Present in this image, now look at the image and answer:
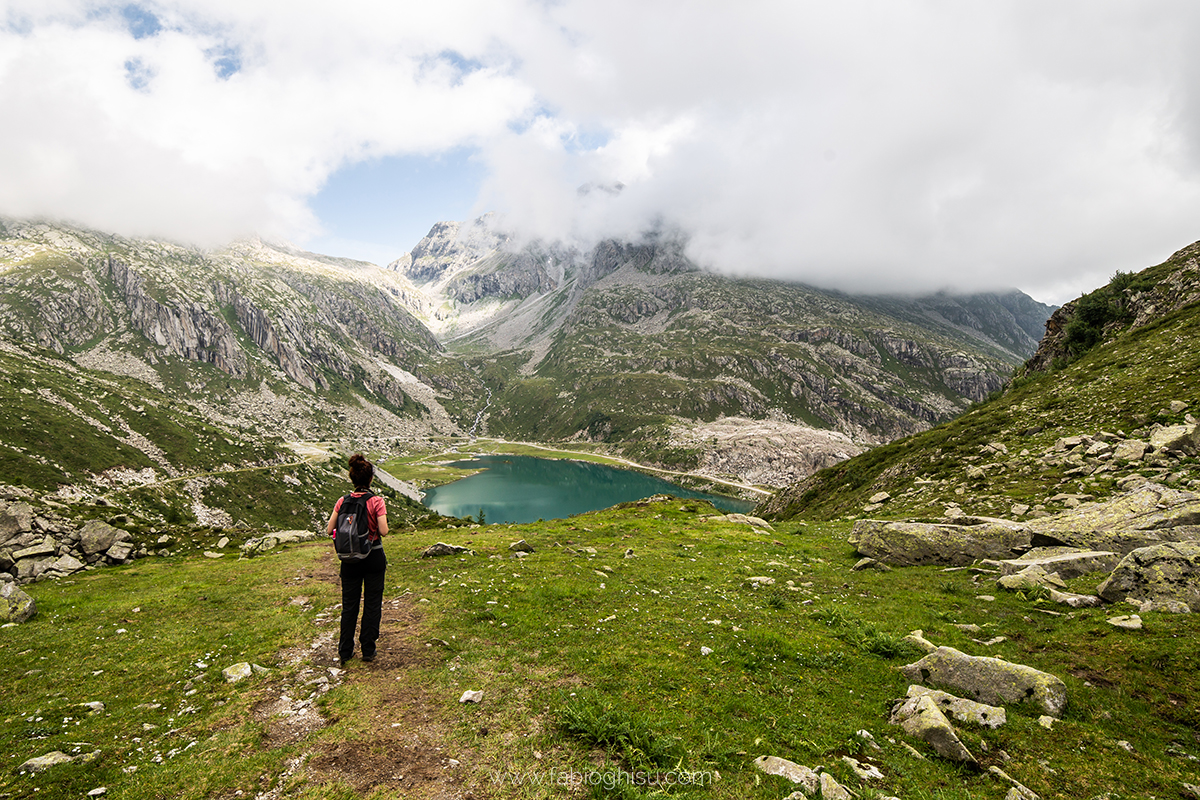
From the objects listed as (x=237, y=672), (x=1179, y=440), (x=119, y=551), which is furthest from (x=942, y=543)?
(x=119, y=551)

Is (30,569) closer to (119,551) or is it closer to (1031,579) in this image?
(119,551)

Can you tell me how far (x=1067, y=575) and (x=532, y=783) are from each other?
18.9 metres

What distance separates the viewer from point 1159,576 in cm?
1222

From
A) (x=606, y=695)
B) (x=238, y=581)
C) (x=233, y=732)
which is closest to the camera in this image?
(x=233, y=732)

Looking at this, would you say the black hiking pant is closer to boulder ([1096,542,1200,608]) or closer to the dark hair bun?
the dark hair bun

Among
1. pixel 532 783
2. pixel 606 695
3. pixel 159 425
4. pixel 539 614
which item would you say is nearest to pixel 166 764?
pixel 532 783

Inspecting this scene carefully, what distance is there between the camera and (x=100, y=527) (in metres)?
29.7

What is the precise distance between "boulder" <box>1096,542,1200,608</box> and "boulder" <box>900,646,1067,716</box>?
632 centimetres

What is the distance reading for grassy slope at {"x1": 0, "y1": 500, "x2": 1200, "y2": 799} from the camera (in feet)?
24.2

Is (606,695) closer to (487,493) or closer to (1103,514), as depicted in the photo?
(1103,514)

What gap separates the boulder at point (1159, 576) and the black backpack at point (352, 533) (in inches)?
810

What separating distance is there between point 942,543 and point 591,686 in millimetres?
18988

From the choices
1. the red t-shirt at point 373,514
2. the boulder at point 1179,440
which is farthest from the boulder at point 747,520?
the red t-shirt at point 373,514

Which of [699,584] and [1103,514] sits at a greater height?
[1103,514]
